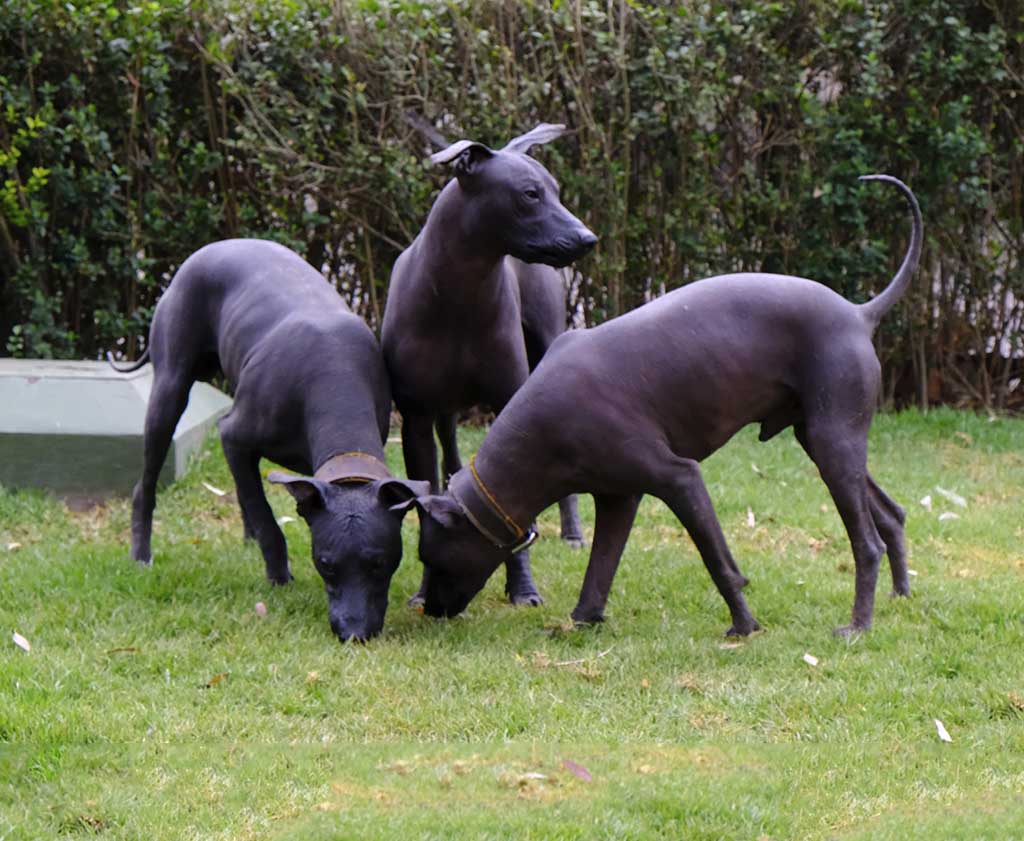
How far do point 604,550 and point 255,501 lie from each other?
1764 millimetres

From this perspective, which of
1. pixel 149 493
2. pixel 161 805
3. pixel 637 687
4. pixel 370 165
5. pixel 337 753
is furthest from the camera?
pixel 370 165

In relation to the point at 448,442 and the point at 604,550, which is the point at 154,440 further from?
the point at 604,550

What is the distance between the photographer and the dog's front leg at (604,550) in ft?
21.1

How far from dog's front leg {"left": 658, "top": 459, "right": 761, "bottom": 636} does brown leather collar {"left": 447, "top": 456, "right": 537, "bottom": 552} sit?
0.65 metres

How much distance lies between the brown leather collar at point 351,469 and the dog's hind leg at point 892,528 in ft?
7.14

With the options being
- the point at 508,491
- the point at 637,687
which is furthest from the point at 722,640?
the point at 508,491

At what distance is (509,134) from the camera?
10586mm

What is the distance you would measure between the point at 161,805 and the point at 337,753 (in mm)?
715

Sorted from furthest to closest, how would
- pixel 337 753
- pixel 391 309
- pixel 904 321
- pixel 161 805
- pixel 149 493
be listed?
pixel 904 321
pixel 149 493
pixel 391 309
pixel 337 753
pixel 161 805

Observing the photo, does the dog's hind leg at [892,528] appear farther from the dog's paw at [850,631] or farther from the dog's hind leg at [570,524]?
the dog's hind leg at [570,524]

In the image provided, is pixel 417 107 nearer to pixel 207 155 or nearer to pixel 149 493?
pixel 207 155

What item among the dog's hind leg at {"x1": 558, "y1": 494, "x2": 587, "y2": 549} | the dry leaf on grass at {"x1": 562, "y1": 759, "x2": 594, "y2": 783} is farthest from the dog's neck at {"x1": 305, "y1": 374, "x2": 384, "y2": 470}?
the dry leaf on grass at {"x1": 562, "y1": 759, "x2": 594, "y2": 783}

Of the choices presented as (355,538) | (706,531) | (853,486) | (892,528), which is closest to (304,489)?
(355,538)

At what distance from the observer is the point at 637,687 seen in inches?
222
